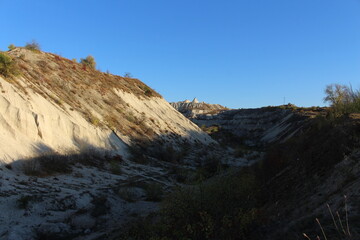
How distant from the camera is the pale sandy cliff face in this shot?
16.5 m

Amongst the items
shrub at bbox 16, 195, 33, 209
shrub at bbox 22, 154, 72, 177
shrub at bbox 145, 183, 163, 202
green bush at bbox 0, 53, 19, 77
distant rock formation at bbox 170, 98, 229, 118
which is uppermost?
distant rock formation at bbox 170, 98, 229, 118

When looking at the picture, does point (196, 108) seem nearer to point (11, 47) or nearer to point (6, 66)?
point (11, 47)

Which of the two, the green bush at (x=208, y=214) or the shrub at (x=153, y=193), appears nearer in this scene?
the green bush at (x=208, y=214)

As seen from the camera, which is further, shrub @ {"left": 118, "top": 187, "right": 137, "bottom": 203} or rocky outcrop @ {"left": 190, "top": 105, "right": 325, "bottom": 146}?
rocky outcrop @ {"left": 190, "top": 105, "right": 325, "bottom": 146}

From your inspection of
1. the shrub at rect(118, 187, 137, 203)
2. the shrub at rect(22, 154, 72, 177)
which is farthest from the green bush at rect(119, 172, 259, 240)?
the shrub at rect(22, 154, 72, 177)

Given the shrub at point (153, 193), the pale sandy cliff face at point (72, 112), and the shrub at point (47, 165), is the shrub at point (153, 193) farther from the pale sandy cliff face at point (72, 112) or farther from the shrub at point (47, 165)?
the pale sandy cliff face at point (72, 112)

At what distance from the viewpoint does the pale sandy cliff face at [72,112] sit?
16545 millimetres

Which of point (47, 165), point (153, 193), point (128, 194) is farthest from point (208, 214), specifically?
point (47, 165)

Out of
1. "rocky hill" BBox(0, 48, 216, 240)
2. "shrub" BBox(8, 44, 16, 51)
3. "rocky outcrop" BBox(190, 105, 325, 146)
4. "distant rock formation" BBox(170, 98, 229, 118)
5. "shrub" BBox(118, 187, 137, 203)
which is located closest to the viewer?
"rocky hill" BBox(0, 48, 216, 240)

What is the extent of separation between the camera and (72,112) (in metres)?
23.2

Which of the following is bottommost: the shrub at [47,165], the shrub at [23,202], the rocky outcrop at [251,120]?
the shrub at [23,202]

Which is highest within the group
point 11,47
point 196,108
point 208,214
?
point 11,47

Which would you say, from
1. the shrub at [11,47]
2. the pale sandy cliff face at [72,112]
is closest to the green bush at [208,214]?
the pale sandy cliff face at [72,112]

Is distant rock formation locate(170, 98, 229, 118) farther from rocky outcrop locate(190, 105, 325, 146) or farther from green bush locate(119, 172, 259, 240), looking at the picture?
green bush locate(119, 172, 259, 240)
